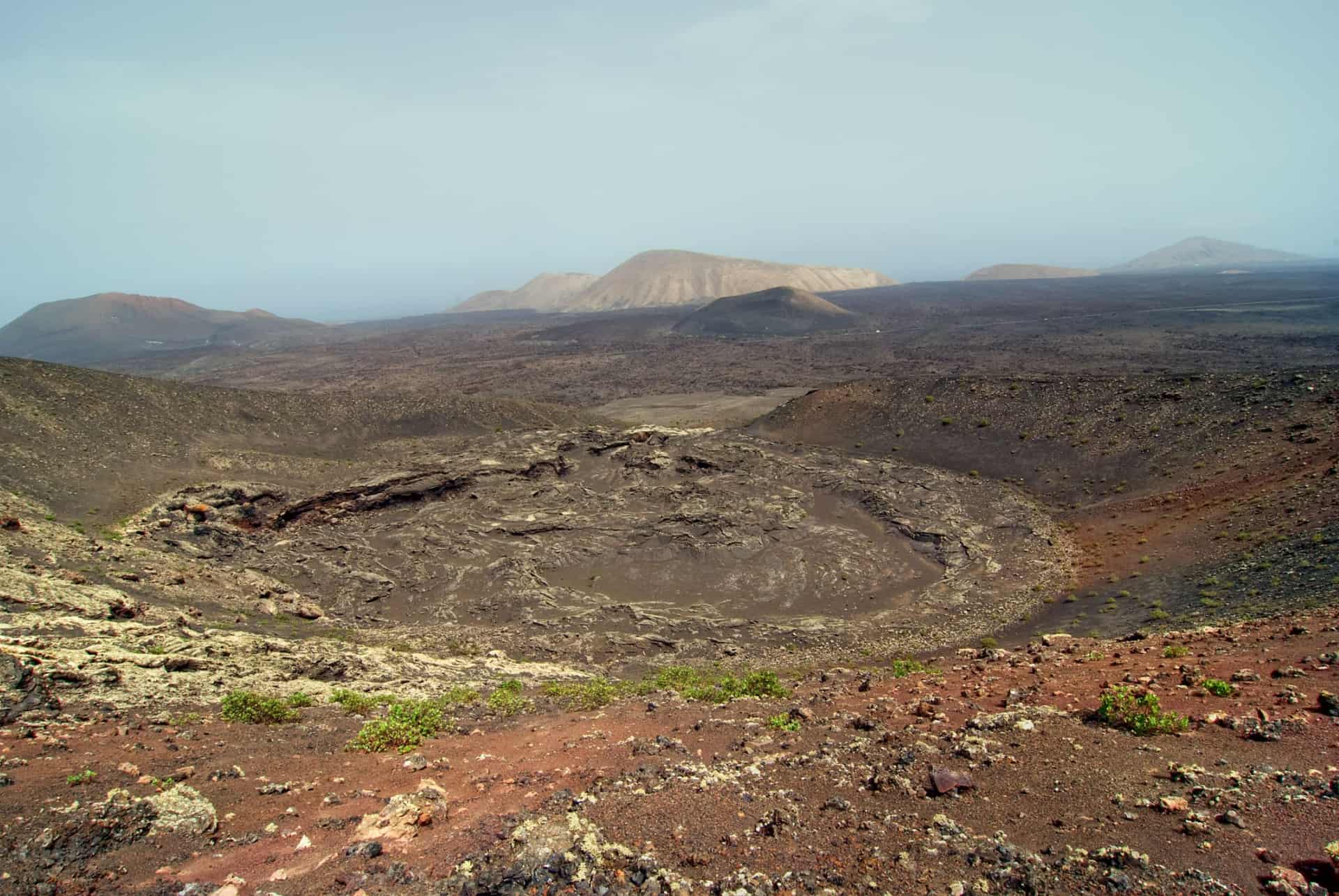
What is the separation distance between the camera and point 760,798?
23.4ft

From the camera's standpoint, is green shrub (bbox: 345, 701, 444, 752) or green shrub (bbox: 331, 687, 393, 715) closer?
green shrub (bbox: 345, 701, 444, 752)

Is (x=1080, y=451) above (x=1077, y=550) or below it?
above

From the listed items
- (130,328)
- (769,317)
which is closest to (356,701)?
(769,317)

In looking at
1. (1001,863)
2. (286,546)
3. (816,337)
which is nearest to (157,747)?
(1001,863)

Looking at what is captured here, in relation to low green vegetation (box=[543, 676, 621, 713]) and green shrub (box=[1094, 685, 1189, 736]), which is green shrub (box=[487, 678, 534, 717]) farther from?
green shrub (box=[1094, 685, 1189, 736])

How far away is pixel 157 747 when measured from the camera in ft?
27.4

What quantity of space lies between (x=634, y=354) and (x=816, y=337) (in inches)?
999

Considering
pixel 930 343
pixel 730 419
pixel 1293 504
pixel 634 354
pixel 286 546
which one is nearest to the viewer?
pixel 1293 504

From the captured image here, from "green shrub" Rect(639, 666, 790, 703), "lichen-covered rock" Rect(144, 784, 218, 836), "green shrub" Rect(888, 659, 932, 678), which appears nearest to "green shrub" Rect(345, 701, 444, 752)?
"lichen-covered rock" Rect(144, 784, 218, 836)

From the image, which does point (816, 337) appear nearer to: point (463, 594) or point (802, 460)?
point (802, 460)

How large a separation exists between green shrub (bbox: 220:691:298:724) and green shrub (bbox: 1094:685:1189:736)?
443 inches

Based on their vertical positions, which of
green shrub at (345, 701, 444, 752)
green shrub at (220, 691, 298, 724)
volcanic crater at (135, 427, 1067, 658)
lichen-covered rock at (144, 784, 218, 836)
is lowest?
volcanic crater at (135, 427, 1067, 658)

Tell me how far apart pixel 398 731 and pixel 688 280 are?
168685mm

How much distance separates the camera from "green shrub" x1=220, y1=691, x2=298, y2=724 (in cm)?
991
